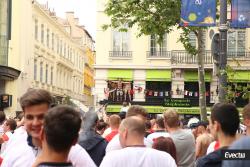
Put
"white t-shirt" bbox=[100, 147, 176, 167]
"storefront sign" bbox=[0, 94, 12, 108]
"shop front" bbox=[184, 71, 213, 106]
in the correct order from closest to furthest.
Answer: "white t-shirt" bbox=[100, 147, 176, 167]
"shop front" bbox=[184, 71, 213, 106]
"storefront sign" bbox=[0, 94, 12, 108]

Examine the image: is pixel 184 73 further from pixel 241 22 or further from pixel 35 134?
pixel 35 134

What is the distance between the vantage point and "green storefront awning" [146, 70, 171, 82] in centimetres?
3347

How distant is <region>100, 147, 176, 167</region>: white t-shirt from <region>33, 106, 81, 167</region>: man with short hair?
1.49 metres

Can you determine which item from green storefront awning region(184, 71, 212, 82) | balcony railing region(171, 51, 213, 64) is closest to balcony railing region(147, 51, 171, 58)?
balcony railing region(171, 51, 213, 64)

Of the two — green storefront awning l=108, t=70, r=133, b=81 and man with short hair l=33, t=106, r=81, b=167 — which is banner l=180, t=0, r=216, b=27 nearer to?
man with short hair l=33, t=106, r=81, b=167

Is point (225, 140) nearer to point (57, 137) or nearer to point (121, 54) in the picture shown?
point (57, 137)

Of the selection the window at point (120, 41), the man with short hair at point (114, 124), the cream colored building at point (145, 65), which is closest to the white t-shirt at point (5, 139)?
the man with short hair at point (114, 124)

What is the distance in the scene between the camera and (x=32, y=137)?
412cm

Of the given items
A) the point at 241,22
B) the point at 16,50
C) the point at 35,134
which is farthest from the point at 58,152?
the point at 16,50

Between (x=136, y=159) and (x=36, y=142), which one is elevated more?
(x=36, y=142)

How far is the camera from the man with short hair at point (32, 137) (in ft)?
13.8

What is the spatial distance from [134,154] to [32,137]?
119 centimetres

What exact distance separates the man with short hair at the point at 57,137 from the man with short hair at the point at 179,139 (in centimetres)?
402

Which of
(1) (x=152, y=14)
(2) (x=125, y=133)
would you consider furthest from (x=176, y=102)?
(2) (x=125, y=133)
